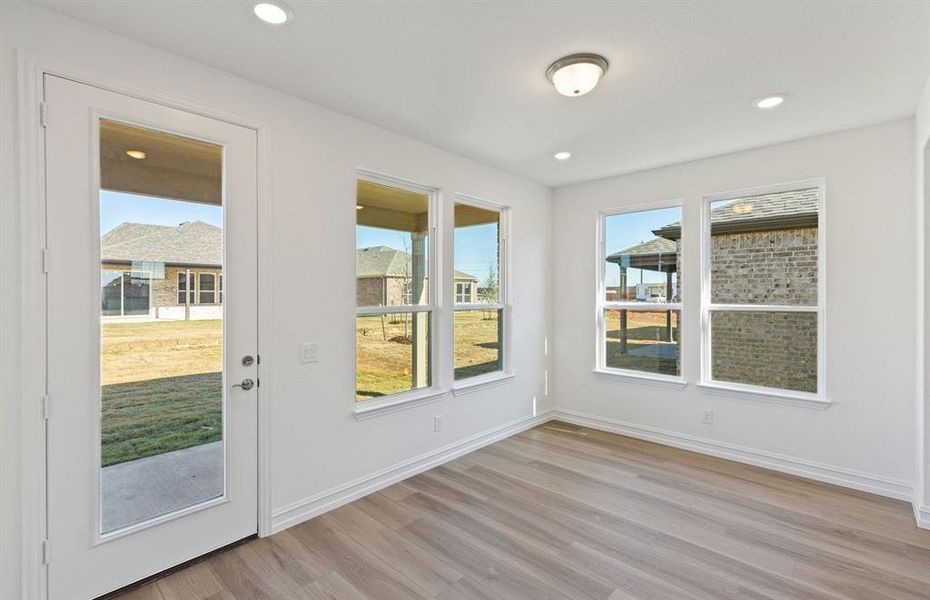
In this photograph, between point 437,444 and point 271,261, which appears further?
point 437,444

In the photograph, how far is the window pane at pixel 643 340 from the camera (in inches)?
168

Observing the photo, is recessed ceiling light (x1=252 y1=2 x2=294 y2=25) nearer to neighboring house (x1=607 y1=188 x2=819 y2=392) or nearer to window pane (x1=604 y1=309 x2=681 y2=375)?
neighboring house (x1=607 y1=188 x2=819 y2=392)

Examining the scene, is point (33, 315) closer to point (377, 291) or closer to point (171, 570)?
point (171, 570)

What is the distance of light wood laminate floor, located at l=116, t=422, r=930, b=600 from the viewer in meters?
2.16

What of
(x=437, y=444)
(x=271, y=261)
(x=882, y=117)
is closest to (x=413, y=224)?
(x=271, y=261)

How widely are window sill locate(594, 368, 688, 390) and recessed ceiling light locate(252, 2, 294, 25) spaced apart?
4117 millimetres

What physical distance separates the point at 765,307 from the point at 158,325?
4451 millimetres

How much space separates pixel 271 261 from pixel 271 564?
67.2 inches

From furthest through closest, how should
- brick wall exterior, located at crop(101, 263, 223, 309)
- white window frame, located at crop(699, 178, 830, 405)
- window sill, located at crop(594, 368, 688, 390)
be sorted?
window sill, located at crop(594, 368, 688, 390) → white window frame, located at crop(699, 178, 830, 405) → brick wall exterior, located at crop(101, 263, 223, 309)

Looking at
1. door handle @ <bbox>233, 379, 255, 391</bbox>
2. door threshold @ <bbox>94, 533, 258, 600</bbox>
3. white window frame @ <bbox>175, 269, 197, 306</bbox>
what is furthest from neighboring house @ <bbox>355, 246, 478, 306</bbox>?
door threshold @ <bbox>94, 533, 258, 600</bbox>

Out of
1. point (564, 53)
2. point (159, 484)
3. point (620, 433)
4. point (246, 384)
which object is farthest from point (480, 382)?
point (564, 53)

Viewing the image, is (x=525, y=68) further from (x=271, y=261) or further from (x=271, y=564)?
(x=271, y=564)

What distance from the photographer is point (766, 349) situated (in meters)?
3.72

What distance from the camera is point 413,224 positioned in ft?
11.9
